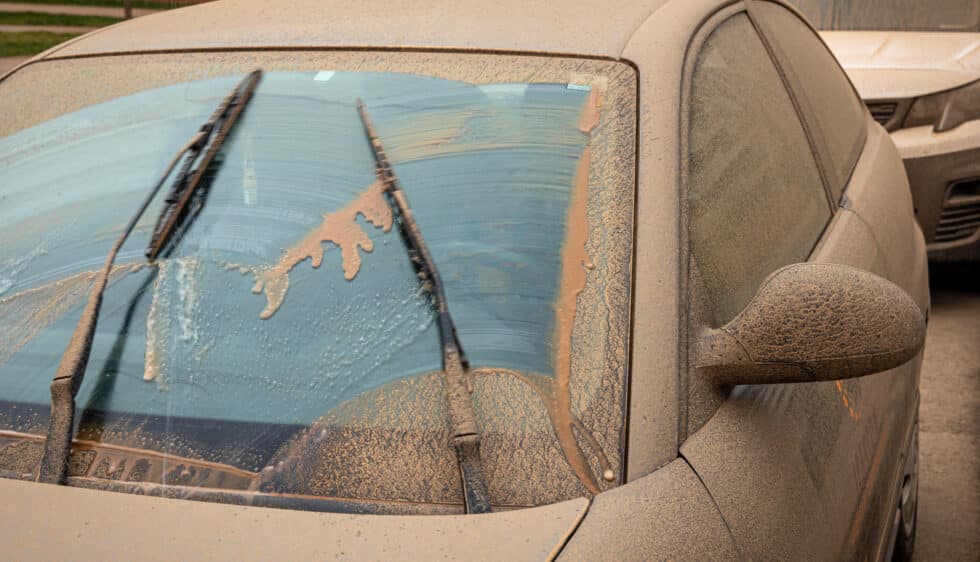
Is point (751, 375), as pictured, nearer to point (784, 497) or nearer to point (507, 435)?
point (784, 497)

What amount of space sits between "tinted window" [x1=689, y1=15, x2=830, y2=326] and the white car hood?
346cm

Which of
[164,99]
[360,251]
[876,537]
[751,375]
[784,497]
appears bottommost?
[876,537]

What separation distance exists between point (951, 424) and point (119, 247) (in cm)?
349

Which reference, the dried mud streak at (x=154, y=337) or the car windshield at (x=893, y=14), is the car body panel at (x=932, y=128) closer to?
the car windshield at (x=893, y=14)

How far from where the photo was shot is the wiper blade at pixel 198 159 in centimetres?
204

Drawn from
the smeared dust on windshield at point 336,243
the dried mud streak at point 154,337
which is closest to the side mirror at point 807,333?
the smeared dust on windshield at point 336,243

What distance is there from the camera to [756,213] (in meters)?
2.24

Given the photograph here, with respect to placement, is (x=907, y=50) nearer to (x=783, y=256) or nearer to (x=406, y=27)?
(x=783, y=256)

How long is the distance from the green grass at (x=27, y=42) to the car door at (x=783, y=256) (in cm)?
1262

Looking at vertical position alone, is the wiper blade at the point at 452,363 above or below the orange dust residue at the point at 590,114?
below

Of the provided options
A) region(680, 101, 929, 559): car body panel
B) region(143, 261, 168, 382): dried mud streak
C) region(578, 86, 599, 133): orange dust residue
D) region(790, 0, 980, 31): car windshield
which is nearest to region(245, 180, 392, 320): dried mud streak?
region(143, 261, 168, 382): dried mud streak

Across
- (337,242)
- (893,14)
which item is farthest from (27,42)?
(337,242)

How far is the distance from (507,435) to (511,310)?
0.77 ft

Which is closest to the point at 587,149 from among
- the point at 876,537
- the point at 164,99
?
the point at 164,99
